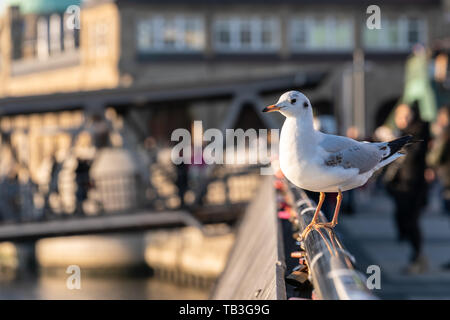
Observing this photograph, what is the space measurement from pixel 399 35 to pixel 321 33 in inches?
178

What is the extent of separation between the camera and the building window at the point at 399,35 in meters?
52.4

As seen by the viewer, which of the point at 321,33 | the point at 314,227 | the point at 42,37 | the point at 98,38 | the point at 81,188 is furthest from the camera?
the point at 42,37

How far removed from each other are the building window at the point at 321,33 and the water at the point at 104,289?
2393 cm

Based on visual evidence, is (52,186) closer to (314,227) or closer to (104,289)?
(104,289)

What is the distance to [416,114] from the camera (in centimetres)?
1089

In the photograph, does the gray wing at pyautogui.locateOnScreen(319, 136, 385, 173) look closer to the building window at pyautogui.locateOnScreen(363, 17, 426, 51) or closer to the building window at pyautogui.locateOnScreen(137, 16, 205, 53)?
the building window at pyautogui.locateOnScreen(137, 16, 205, 53)

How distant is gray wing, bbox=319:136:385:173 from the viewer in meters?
4.46

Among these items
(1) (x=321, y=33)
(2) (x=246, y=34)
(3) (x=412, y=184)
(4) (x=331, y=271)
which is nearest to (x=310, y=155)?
(4) (x=331, y=271)

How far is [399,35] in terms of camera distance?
52.7m

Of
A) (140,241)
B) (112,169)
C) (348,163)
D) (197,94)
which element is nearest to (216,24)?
(140,241)

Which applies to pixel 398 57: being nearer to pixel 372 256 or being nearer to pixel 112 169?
pixel 112 169

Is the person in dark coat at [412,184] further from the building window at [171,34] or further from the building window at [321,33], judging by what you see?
the building window at [321,33]

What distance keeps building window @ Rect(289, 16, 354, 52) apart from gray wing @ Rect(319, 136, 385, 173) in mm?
48350

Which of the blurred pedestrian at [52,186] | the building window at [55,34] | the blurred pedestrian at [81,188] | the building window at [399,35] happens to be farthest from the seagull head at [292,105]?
the building window at [55,34]
